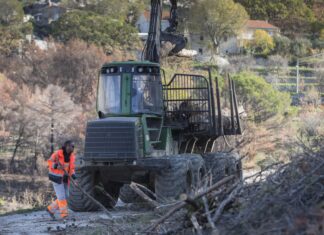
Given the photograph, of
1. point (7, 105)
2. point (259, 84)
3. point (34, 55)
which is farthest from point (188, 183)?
point (34, 55)

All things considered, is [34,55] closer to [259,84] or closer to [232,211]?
[259,84]

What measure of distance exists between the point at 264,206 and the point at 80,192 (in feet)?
24.7

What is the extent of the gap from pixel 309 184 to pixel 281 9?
280 ft

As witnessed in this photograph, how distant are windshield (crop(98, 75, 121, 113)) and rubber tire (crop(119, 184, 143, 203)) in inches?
113

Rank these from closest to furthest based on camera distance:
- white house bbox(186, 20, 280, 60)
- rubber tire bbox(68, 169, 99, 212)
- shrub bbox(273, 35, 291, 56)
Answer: rubber tire bbox(68, 169, 99, 212) < shrub bbox(273, 35, 291, 56) < white house bbox(186, 20, 280, 60)

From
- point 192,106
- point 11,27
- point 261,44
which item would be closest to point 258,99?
point 192,106

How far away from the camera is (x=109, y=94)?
1550 centimetres

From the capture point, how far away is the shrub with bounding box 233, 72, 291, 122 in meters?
46.0

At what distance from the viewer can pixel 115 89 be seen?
1539 cm

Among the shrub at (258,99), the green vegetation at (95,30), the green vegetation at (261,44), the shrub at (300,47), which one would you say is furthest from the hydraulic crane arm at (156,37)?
the green vegetation at (261,44)

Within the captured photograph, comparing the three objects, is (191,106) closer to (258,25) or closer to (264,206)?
(264,206)

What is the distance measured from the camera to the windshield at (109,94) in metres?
15.3

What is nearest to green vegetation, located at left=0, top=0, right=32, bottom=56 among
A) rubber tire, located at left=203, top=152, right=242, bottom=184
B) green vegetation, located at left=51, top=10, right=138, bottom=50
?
green vegetation, located at left=51, top=10, right=138, bottom=50

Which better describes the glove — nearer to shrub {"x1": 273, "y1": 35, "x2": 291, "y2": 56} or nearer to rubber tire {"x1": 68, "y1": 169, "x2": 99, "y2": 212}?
rubber tire {"x1": 68, "y1": 169, "x2": 99, "y2": 212}
